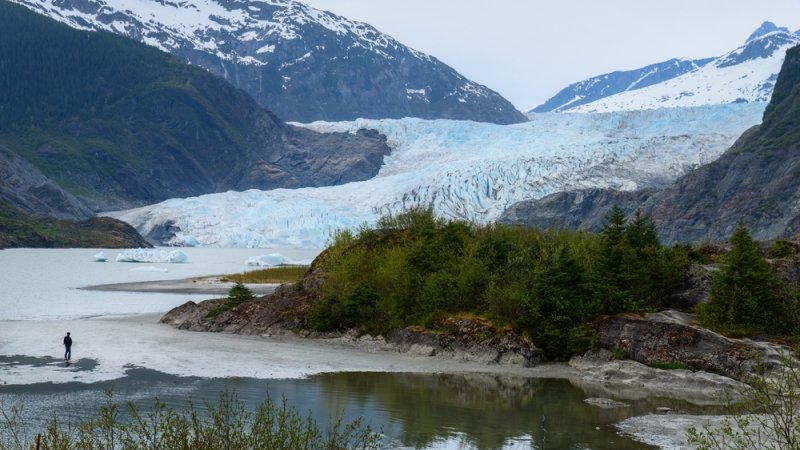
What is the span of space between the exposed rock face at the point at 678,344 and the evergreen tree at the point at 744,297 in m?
1.54

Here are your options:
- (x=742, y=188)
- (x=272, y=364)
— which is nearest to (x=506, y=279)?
(x=272, y=364)

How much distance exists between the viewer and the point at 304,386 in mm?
29734

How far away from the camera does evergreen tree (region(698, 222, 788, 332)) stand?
1409 inches

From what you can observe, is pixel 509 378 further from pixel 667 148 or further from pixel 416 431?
pixel 667 148

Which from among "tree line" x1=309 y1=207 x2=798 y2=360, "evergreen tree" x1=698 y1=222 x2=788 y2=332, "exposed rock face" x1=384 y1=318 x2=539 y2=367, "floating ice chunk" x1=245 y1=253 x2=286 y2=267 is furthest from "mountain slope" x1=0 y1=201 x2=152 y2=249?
"evergreen tree" x1=698 y1=222 x2=788 y2=332

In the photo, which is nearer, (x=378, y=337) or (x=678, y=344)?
(x=678, y=344)

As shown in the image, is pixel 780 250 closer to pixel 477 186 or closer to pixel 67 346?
pixel 67 346

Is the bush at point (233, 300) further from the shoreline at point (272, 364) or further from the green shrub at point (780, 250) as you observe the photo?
the green shrub at point (780, 250)

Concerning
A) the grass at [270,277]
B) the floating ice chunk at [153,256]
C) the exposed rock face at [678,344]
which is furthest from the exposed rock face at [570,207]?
the exposed rock face at [678,344]

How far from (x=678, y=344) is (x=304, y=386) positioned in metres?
15.7

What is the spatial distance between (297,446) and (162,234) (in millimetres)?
162939

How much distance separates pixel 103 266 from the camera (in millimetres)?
108438

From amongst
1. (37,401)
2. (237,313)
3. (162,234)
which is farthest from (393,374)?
(162,234)

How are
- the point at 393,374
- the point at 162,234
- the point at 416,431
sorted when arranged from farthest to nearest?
the point at 162,234
the point at 393,374
the point at 416,431
